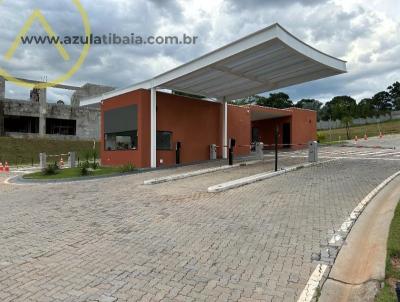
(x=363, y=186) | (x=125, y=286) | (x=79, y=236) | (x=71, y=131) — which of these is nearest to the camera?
(x=125, y=286)

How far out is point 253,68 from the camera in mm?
18297

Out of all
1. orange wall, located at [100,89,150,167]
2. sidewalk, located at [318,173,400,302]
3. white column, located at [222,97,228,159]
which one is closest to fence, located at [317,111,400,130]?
white column, located at [222,97,228,159]

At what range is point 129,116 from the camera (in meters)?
21.3

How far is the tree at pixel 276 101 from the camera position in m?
83.1

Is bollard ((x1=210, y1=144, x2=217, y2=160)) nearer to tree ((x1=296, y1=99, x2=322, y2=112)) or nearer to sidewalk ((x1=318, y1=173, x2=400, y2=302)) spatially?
sidewalk ((x1=318, y1=173, x2=400, y2=302))

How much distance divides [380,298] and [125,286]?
2.93m

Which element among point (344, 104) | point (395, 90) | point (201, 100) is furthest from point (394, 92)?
point (201, 100)

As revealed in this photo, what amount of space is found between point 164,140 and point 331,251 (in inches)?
657

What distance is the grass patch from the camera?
3824 millimetres

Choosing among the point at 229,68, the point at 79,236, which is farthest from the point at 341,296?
the point at 229,68

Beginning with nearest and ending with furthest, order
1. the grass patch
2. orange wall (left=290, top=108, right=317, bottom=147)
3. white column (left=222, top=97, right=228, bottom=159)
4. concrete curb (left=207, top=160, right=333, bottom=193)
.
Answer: the grass patch
concrete curb (left=207, top=160, right=333, bottom=193)
white column (left=222, top=97, right=228, bottom=159)
orange wall (left=290, top=108, right=317, bottom=147)

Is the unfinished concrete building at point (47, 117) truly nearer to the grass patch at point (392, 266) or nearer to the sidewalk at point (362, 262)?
the sidewalk at point (362, 262)

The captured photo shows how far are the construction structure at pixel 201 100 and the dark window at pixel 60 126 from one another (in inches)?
850

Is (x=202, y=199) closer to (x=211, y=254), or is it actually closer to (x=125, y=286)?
(x=211, y=254)
